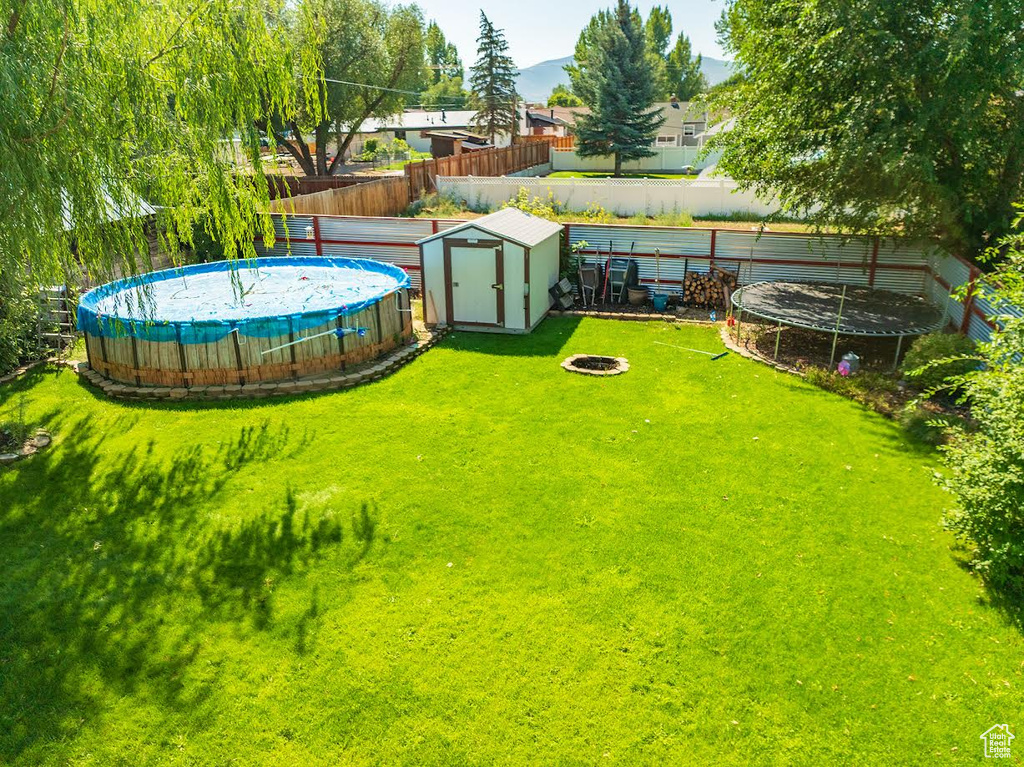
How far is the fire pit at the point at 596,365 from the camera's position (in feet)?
34.9

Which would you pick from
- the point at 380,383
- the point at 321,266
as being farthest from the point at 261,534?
the point at 321,266

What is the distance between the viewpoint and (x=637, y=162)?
40.9 meters

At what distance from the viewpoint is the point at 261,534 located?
6.60 metres

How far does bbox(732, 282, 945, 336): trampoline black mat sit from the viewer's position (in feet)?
33.8

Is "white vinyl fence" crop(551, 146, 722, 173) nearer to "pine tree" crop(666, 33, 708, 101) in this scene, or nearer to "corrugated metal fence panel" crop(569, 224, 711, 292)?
"corrugated metal fence panel" crop(569, 224, 711, 292)

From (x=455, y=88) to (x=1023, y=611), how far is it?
115533 mm

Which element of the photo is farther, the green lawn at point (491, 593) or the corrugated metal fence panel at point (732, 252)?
the corrugated metal fence panel at point (732, 252)

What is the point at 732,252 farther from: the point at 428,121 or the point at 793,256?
the point at 428,121

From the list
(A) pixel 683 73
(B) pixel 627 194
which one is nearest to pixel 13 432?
(B) pixel 627 194

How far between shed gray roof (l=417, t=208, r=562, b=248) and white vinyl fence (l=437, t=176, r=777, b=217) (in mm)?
10684

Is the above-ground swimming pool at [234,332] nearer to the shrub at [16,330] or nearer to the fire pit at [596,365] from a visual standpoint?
the shrub at [16,330]

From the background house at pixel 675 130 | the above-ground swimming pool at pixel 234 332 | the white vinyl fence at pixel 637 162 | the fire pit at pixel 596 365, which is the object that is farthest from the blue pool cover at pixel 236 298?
the background house at pixel 675 130

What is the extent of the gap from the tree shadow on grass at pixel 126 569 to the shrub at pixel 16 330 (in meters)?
3.18

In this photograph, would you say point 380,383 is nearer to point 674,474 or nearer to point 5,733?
point 674,474
